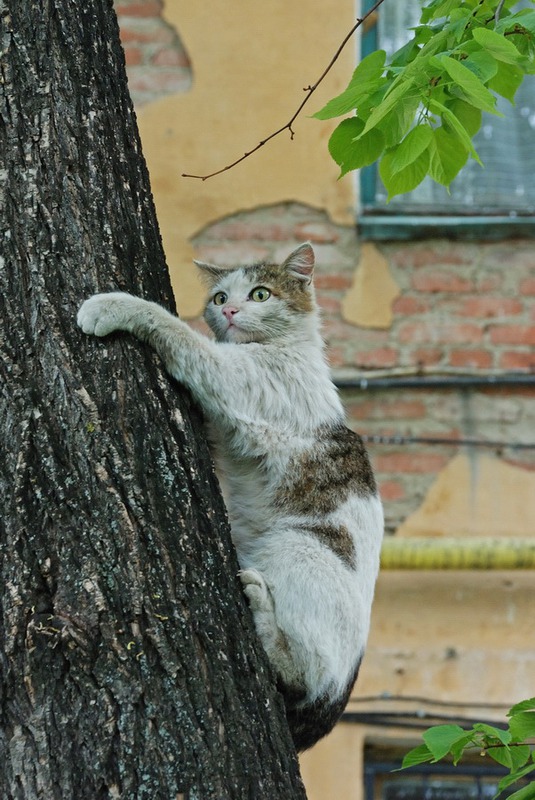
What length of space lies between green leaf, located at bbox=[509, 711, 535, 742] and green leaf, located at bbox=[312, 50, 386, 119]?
52.0 inches

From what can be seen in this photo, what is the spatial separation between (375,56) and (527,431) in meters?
3.56

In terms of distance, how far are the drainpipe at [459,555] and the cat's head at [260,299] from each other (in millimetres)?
1895

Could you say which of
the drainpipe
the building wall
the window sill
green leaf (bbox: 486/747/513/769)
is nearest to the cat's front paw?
green leaf (bbox: 486/747/513/769)

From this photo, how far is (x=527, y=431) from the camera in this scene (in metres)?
5.75

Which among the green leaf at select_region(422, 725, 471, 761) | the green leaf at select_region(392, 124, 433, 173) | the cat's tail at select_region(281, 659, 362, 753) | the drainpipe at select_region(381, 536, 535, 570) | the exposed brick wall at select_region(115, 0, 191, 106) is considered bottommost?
the drainpipe at select_region(381, 536, 535, 570)

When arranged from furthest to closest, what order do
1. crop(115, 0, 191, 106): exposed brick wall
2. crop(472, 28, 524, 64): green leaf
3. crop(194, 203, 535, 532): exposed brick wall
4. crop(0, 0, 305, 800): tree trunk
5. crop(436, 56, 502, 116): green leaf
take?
1. crop(115, 0, 191, 106): exposed brick wall
2. crop(194, 203, 535, 532): exposed brick wall
3. crop(472, 28, 524, 64): green leaf
4. crop(436, 56, 502, 116): green leaf
5. crop(0, 0, 305, 800): tree trunk

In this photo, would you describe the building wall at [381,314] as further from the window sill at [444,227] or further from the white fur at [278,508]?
the white fur at [278,508]

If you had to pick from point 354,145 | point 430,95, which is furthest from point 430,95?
point 354,145

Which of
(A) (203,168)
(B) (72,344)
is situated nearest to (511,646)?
(A) (203,168)

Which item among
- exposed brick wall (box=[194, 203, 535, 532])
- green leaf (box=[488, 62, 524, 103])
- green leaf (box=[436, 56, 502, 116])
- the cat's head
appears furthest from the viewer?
exposed brick wall (box=[194, 203, 535, 532])

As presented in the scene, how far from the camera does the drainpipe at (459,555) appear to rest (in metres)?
5.39

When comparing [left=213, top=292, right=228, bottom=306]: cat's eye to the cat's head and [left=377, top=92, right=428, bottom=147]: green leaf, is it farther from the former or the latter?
[left=377, top=92, right=428, bottom=147]: green leaf

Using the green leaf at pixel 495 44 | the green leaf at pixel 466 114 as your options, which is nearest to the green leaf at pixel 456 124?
the green leaf at pixel 495 44

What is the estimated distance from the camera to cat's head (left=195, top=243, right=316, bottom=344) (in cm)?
364
